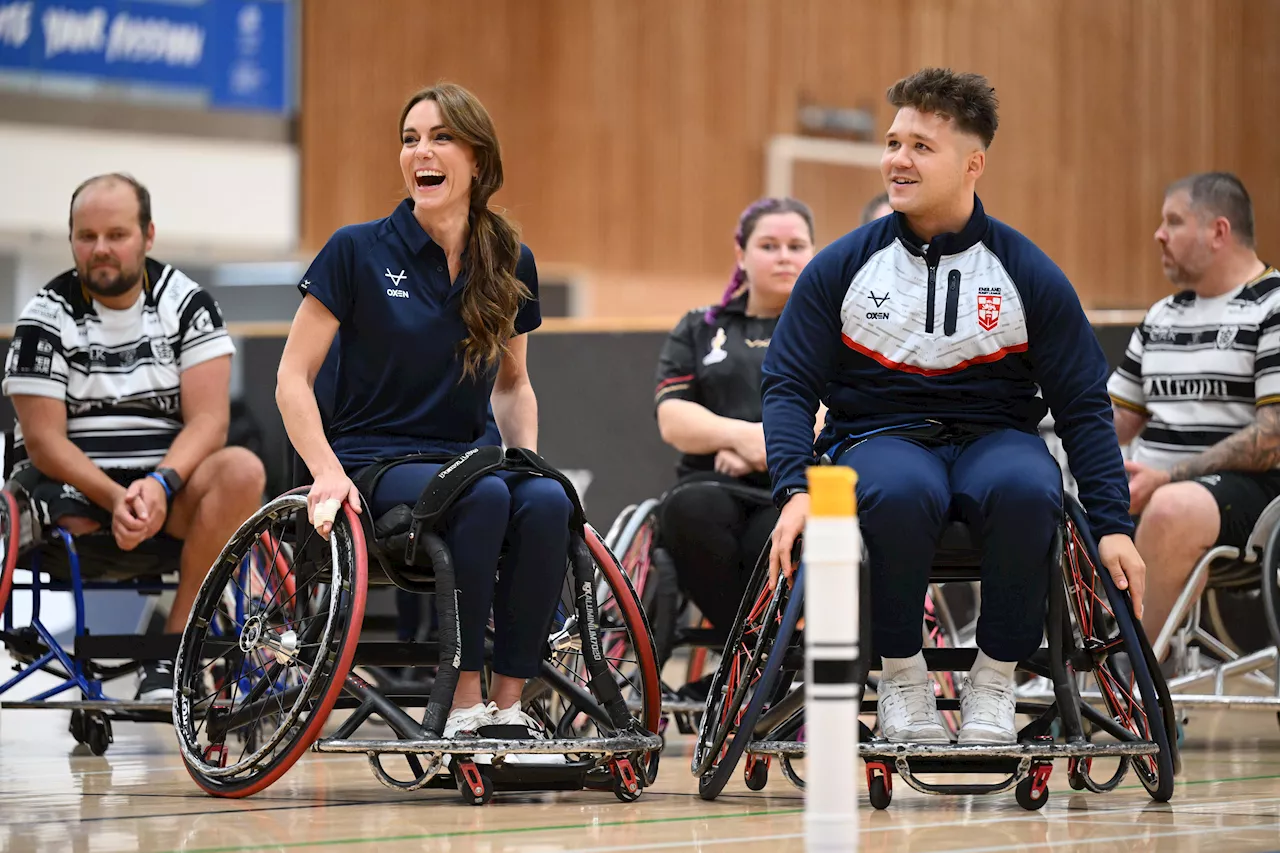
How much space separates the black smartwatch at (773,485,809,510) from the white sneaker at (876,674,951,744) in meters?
0.33

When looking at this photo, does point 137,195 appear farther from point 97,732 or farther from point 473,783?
point 473,783

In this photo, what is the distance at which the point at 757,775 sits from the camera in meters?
3.03

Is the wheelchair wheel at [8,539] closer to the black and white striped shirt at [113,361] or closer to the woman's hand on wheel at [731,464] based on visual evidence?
the black and white striped shirt at [113,361]

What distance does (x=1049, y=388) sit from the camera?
288 cm

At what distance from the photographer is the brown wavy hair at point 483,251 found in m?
3.08

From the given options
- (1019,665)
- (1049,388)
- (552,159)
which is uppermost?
(552,159)

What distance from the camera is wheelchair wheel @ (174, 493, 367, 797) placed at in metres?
2.69

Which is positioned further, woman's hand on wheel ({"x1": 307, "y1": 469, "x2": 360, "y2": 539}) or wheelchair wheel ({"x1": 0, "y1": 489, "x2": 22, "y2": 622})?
wheelchair wheel ({"x1": 0, "y1": 489, "x2": 22, "y2": 622})

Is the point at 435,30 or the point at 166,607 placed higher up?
the point at 435,30

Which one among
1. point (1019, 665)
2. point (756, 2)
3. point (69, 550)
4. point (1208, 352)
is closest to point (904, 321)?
point (1019, 665)

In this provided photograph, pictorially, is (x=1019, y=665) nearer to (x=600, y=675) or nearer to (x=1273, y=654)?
(x=600, y=675)

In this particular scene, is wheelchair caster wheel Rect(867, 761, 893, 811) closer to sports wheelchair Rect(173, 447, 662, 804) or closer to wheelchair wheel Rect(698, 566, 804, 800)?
wheelchair wheel Rect(698, 566, 804, 800)

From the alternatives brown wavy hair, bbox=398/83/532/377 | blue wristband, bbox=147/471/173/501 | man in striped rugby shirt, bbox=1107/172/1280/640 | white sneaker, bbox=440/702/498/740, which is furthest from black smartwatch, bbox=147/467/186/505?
man in striped rugby shirt, bbox=1107/172/1280/640

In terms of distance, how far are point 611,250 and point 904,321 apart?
900 centimetres
